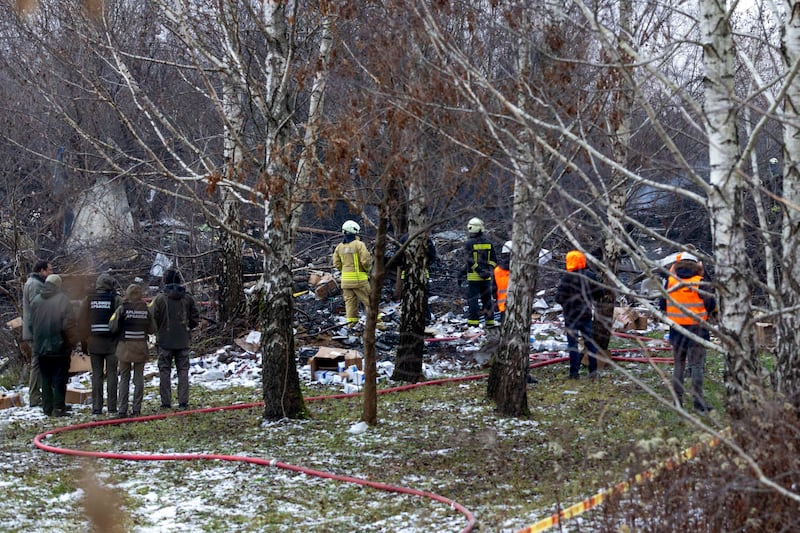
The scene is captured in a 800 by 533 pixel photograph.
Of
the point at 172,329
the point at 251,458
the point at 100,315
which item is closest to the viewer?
the point at 251,458

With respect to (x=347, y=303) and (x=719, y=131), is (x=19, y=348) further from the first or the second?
(x=719, y=131)

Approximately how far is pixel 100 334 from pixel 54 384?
1.03m

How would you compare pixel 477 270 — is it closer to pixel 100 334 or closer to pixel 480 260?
pixel 480 260

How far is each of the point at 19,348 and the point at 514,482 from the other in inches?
383

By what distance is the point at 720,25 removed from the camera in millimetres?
5910

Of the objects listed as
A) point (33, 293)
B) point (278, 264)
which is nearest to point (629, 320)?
point (278, 264)

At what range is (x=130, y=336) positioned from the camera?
10914 mm

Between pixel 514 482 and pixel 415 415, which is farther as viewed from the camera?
pixel 415 415

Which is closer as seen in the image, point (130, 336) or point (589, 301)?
point (589, 301)

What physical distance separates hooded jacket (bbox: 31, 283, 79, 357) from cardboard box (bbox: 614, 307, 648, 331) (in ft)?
26.7

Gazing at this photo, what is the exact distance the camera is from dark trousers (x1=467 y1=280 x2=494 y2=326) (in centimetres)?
1510

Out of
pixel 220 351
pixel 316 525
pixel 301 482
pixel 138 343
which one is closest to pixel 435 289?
pixel 220 351

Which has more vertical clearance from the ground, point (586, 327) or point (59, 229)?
point (59, 229)

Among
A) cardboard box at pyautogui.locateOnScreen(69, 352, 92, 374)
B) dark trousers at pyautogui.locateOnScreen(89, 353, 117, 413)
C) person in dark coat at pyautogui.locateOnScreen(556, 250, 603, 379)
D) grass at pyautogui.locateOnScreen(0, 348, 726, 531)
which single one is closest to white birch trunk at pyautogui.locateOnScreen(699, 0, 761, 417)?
grass at pyautogui.locateOnScreen(0, 348, 726, 531)
